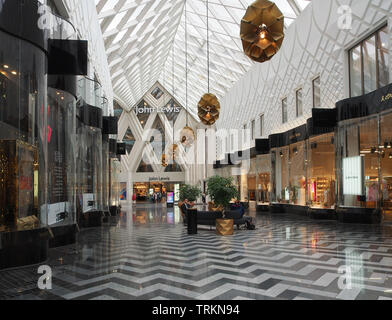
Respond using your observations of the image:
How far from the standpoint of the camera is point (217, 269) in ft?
16.8

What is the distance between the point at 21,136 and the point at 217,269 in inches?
151

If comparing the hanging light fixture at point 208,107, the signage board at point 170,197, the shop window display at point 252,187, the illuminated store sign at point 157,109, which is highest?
the illuminated store sign at point 157,109

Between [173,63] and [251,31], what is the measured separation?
2673 cm

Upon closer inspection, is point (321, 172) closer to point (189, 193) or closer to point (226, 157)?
point (189, 193)

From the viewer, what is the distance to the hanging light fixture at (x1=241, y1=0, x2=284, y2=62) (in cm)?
439

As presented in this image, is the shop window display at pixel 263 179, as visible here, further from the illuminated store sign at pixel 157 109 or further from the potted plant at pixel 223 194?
the illuminated store sign at pixel 157 109

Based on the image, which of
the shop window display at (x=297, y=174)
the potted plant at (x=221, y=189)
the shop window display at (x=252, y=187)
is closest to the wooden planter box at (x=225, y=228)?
the potted plant at (x=221, y=189)

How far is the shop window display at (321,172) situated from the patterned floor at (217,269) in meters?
4.16

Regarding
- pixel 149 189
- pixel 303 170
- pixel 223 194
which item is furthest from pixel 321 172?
pixel 149 189

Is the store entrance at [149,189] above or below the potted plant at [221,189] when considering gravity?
below

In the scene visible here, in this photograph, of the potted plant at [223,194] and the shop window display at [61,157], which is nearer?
the shop window display at [61,157]

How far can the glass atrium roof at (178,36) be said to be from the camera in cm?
1462

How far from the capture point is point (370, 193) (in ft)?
34.3
